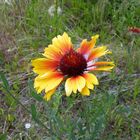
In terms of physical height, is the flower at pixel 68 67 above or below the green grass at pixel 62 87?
below

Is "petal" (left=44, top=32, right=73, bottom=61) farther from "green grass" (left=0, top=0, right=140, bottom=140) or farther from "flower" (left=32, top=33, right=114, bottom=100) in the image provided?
"green grass" (left=0, top=0, right=140, bottom=140)

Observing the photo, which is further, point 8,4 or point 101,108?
point 8,4

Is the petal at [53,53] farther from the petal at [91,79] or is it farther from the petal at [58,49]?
the petal at [91,79]

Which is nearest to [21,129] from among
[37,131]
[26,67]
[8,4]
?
[37,131]

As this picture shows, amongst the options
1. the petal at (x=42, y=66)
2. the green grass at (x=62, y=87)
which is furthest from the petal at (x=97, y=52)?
the green grass at (x=62, y=87)

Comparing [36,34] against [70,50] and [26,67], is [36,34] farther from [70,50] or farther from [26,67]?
[70,50]

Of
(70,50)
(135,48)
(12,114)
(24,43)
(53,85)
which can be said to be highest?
(24,43)

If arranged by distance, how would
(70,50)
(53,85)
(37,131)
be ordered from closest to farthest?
1. (53,85)
2. (70,50)
3. (37,131)

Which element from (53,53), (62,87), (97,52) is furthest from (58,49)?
(62,87)
